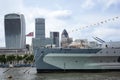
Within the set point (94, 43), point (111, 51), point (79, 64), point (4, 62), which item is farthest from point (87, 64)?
point (4, 62)

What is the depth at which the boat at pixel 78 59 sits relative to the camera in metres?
62.5

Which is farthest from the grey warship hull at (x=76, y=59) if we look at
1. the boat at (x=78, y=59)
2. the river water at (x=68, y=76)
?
the river water at (x=68, y=76)

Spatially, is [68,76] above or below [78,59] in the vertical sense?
below

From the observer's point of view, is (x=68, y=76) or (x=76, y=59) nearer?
(x=68, y=76)

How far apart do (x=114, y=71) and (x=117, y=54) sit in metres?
3.65

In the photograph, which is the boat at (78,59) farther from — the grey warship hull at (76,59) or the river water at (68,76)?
the river water at (68,76)

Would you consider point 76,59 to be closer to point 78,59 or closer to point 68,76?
point 78,59

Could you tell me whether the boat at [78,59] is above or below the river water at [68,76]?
above

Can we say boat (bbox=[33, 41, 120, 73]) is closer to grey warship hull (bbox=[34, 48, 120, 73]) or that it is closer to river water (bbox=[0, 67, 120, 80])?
grey warship hull (bbox=[34, 48, 120, 73])

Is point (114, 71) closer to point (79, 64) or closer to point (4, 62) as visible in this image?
point (79, 64)

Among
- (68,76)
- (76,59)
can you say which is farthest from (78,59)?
(68,76)

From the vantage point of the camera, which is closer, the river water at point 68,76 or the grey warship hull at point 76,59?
the river water at point 68,76

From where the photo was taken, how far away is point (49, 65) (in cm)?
6347

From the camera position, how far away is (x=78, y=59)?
63.1m
